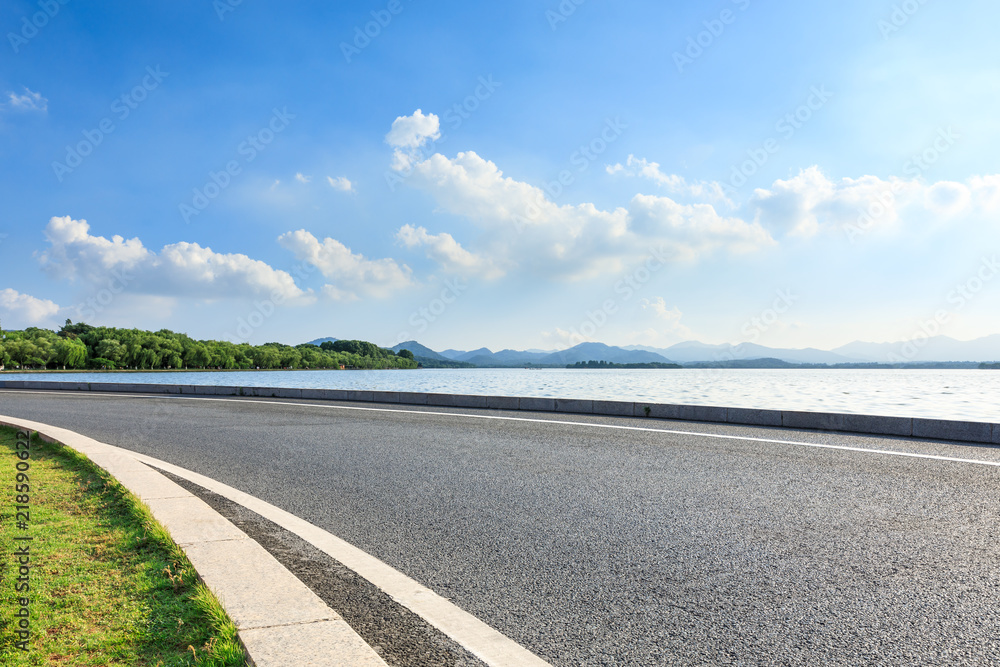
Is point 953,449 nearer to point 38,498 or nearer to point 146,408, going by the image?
point 38,498

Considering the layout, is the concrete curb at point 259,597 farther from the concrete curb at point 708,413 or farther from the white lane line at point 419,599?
the concrete curb at point 708,413

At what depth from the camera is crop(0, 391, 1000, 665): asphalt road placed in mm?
2936

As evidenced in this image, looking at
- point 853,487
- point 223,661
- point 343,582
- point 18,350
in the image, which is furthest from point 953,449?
point 18,350

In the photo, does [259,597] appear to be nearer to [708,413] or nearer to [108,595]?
[108,595]

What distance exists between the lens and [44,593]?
3.38m

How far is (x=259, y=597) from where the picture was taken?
10.6ft

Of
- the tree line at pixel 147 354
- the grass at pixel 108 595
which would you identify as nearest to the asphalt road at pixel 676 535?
the grass at pixel 108 595

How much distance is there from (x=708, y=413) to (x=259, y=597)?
10.9 metres

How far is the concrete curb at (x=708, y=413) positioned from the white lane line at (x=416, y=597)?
937 centimetres

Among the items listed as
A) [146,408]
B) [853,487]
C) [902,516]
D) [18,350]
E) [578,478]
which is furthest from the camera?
[18,350]

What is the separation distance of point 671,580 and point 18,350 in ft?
428

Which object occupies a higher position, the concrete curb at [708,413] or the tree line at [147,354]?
the tree line at [147,354]

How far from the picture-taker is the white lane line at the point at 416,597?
9.09 ft

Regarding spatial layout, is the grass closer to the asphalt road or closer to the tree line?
the asphalt road
